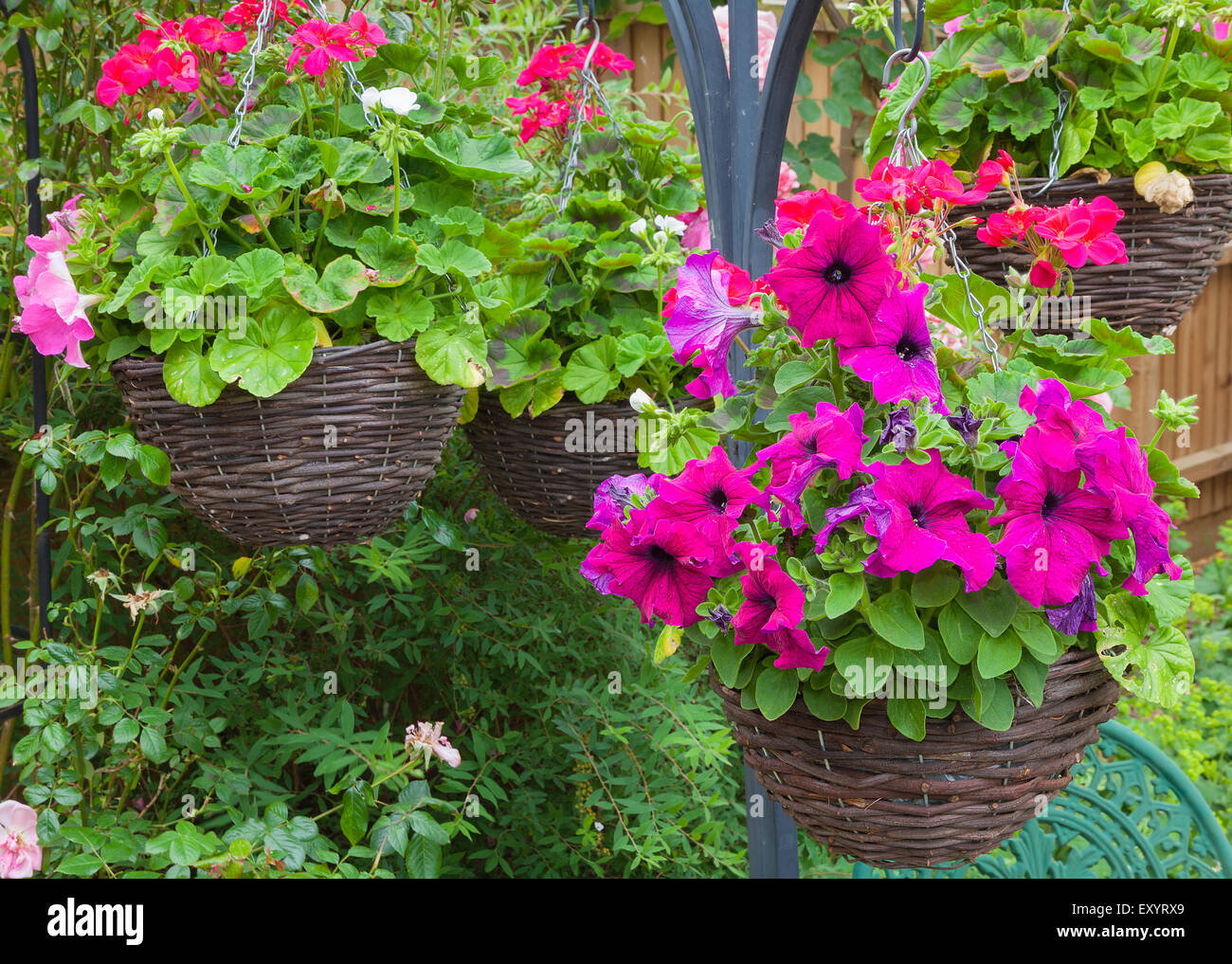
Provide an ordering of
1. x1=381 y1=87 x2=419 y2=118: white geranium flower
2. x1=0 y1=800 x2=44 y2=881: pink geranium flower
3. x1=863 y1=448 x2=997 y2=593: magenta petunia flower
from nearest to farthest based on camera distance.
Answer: x1=863 y1=448 x2=997 y2=593: magenta petunia flower, x1=381 y1=87 x2=419 y2=118: white geranium flower, x1=0 y1=800 x2=44 y2=881: pink geranium flower

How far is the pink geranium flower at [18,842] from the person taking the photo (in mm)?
1019

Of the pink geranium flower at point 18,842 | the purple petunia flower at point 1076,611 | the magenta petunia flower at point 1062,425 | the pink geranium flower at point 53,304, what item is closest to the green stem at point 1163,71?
the magenta petunia flower at point 1062,425

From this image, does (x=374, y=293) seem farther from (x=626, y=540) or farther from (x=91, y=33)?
(x=91, y=33)

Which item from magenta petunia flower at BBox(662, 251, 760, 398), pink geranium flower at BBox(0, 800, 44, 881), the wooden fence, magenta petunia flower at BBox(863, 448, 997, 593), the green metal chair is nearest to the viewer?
magenta petunia flower at BBox(863, 448, 997, 593)

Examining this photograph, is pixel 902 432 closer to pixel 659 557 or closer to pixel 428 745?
pixel 659 557

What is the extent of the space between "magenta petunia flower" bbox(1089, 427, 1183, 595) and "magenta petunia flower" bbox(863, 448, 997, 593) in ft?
0.24

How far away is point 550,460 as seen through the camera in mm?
1066

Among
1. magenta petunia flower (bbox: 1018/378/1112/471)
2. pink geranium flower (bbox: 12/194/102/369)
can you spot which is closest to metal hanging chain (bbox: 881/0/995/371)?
magenta petunia flower (bbox: 1018/378/1112/471)

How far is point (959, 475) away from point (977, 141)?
1.55 ft

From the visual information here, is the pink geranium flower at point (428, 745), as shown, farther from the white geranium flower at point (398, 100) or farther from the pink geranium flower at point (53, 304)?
the white geranium flower at point (398, 100)

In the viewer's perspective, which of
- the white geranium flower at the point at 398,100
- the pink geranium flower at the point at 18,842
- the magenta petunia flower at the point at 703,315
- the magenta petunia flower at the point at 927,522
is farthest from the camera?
the pink geranium flower at the point at 18,842

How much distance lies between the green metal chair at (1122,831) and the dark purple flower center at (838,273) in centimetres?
103

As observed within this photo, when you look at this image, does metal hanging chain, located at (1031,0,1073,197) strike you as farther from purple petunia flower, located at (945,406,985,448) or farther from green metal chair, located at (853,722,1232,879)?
green metal chair, located at (853,722,1232,879)

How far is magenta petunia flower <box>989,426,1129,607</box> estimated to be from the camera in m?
0.64
